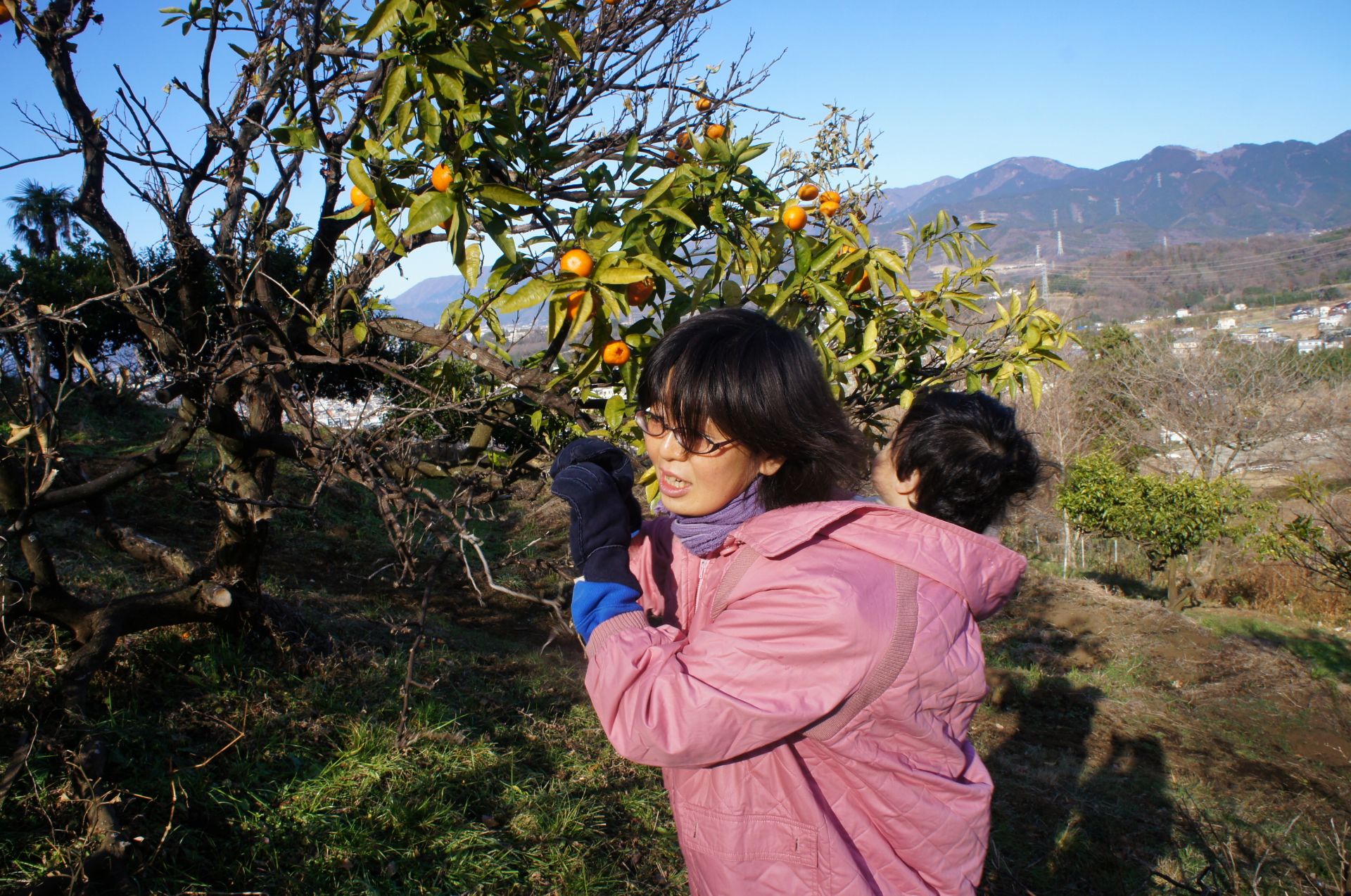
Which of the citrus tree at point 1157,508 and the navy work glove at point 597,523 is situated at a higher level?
the navy work glove at point 597,523

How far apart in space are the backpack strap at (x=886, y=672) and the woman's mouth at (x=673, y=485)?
34cm

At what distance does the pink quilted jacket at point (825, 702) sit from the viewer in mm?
964

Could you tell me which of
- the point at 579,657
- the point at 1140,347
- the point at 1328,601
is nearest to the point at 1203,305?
the point at 1140,347

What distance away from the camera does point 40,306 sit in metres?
2.13

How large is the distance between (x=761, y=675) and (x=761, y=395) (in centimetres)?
38

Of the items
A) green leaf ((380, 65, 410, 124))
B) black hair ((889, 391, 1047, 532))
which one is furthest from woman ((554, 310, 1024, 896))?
green leaf ((380, 65, 410, 124))

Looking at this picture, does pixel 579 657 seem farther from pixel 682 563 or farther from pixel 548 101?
pixel 682 563

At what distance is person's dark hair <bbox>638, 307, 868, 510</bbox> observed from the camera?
111cm

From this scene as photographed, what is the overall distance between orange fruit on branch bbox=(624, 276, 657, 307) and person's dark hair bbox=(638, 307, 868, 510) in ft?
1.42

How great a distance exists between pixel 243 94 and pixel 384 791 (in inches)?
102

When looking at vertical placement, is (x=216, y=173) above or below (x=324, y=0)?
below

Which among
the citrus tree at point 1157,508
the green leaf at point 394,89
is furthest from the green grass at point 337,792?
the citrus tree at point 1157,508

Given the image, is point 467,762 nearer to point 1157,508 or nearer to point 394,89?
point 394,89

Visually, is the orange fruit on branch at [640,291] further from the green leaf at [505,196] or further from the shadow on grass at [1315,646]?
the shadow on grass at [1315,646]
